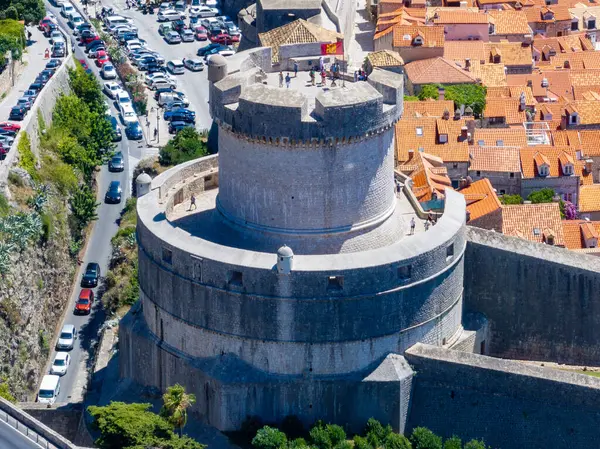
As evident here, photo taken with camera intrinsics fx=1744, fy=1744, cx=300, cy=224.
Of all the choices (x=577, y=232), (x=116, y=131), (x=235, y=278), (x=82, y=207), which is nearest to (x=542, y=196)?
(x=577, y=232)

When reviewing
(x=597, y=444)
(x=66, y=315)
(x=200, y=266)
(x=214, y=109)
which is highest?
(x=214, y=109)

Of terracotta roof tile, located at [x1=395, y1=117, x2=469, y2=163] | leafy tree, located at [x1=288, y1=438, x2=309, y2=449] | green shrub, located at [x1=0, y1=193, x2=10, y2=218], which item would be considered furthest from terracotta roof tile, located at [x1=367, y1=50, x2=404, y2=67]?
leafy tree, located at [x1=288, y1=438, x2=309, y2=449]

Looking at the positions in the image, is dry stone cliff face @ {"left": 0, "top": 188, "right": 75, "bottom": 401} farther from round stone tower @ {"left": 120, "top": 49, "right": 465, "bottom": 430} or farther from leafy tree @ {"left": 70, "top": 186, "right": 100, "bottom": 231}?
round stone tower @ {"left": 120, "top": 49, "right": 465, "bottom": 430}

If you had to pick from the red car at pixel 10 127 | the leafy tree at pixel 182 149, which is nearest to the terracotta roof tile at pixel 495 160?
the leafy tree at pixel 182 149

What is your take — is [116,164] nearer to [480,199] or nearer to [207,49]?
[207,49]

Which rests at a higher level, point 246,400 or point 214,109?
point 214,109

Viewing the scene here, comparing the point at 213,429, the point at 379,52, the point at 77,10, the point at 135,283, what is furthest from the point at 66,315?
the point at 77,10

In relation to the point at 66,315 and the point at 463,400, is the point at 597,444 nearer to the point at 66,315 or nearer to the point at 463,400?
the point at 463,400
